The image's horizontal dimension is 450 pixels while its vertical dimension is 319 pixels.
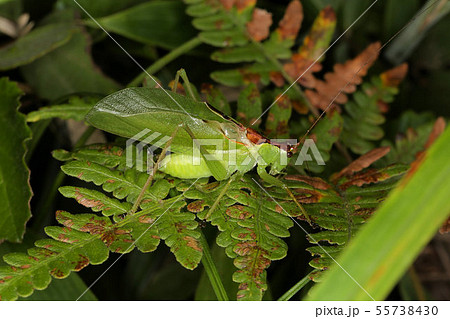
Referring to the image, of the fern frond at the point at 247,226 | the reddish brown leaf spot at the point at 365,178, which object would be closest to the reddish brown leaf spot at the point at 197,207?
the fern frond at the point at 247,226

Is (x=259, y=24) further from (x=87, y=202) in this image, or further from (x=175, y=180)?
(x=87, y=202)

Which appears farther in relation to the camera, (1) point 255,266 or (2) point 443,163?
(1) point 255,266

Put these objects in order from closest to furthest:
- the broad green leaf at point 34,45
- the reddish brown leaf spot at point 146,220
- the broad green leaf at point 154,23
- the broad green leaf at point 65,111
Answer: the reddish brown leaf spot at point 146,220, the broad green leaf at point 65,111, the broad green leaf at point 34,45, the broad green leaf at point 154,23

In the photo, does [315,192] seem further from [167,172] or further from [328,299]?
[328,299]

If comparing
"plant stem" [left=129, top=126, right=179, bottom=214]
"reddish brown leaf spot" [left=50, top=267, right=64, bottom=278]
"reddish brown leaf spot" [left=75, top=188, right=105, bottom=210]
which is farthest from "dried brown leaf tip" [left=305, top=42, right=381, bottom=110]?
"reddish brown leaf spot" [left=50, top=267, right=64, bottom=278]

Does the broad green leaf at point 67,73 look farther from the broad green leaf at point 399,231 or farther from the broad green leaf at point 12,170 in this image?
the broad green leaf at point 399,231

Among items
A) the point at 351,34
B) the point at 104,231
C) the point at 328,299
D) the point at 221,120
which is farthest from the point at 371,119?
the point at 328,299
